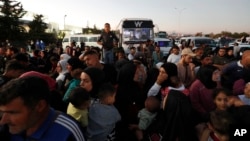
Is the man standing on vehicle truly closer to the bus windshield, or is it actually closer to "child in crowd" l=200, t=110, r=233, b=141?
"child in crowd" l=200, t=110, r=233, b=141

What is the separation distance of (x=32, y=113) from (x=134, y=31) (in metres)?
18.1

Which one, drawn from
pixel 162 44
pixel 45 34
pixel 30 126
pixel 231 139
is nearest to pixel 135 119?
pixel 231 139

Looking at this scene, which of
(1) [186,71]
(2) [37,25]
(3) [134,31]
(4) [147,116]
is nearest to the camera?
(4) [147,116]

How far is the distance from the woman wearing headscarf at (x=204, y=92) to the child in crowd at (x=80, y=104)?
190 centimetres

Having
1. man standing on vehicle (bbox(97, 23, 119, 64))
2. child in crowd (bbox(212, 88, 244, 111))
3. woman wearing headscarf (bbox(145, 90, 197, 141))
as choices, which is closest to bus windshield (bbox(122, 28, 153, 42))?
man standing on vehicle (bbox(97, 23, 119, 64))

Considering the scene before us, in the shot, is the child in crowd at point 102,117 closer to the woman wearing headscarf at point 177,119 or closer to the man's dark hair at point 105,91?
the man's dark hair at point 105,91

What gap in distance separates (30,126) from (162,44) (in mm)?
23215

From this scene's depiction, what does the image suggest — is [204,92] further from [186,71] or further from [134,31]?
[134,31]

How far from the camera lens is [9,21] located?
4462cm

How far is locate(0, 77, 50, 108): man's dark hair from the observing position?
80.8 inches

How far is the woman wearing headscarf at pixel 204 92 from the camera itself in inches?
190

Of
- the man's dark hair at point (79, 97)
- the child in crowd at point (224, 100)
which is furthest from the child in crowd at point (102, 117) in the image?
the child in crowd at point (224, 100)

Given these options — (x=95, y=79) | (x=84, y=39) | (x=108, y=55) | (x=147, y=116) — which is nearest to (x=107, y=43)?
(x=108, y=55)

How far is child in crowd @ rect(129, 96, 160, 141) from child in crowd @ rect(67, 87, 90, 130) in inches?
44.3
